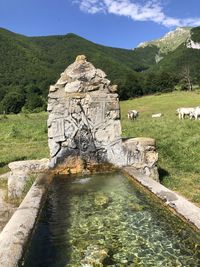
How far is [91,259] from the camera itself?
548 cm

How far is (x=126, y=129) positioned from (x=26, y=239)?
1870cm

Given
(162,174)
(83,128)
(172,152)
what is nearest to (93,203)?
(83,128)

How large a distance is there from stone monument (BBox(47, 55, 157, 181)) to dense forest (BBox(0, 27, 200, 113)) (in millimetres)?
74711

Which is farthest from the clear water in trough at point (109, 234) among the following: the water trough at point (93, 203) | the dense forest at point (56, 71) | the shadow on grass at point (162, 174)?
the dense forest at point (56, 71)

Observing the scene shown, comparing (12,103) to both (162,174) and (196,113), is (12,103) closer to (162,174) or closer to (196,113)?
(196,113)

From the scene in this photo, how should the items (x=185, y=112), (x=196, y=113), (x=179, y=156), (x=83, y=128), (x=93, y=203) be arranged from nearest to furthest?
(x=93, y=203)
(x=83, y=128)
(x=179, y=156)
(x=196, y=113)
(x=185, y=112)

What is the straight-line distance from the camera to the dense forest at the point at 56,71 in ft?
308

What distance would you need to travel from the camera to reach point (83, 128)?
1162 centimetres

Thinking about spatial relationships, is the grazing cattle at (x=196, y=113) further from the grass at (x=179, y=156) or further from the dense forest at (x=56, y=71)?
the dense forest at (x=56, y=71)

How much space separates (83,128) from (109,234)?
5.58m

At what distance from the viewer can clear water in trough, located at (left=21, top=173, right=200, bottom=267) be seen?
5.44m

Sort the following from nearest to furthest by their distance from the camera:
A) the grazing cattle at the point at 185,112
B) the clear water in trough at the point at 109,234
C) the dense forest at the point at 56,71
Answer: the clear water in trough at the point at 109,234 → the grazing cattle at the point at 185,112 → the dense forest at the point at 56,71

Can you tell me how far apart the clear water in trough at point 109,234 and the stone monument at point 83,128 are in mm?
2564

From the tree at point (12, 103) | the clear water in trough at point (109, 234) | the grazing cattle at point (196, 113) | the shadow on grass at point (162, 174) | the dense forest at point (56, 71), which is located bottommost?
the shadow on grass at point (162, 174)
